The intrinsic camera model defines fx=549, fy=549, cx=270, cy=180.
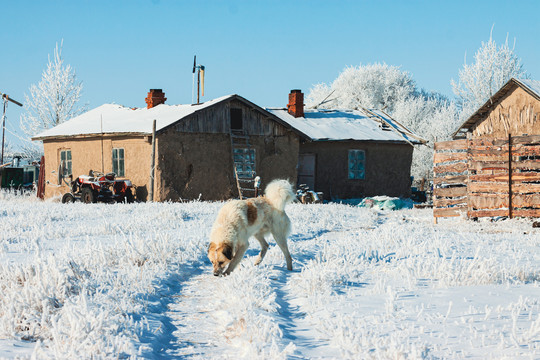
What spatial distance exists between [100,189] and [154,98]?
7.72 metres

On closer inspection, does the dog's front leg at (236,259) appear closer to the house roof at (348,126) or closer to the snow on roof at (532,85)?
the snow on roof at (532,85)

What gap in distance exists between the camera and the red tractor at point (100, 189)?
69.6 feet

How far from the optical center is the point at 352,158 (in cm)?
2836

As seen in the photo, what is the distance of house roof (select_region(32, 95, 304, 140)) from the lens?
22.2 metres

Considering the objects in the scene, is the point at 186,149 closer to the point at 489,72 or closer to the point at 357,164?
the point at 357,164

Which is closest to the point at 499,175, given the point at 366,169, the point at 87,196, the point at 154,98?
the point at 366,169

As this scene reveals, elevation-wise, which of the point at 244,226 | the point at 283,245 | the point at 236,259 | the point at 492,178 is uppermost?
the point at 492,178

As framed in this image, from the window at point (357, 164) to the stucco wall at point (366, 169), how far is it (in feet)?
0.55

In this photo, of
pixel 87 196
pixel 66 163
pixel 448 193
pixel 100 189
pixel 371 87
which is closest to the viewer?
pixel 448 193

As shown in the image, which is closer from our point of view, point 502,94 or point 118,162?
point 502,94

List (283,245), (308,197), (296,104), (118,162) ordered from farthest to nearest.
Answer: (296,104)
(308,197)
(118,162)
(283,245)

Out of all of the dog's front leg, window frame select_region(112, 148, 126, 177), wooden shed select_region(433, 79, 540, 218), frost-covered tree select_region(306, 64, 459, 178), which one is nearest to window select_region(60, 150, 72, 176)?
window frame select_region(112, 148, 126, 177)

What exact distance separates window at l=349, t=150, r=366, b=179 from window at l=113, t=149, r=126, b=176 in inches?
457

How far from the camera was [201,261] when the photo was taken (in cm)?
894
